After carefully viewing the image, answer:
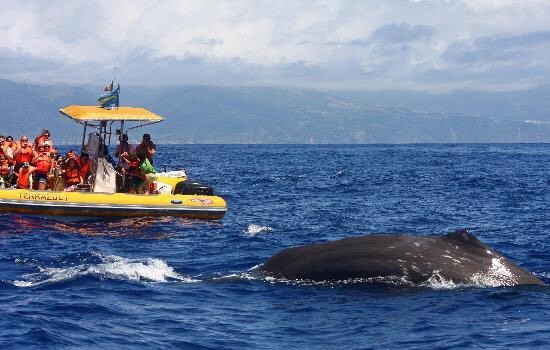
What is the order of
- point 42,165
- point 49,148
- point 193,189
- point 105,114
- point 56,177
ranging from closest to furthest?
point 56,177, point 105,114, point 42,165, point 49,148, point 193,189

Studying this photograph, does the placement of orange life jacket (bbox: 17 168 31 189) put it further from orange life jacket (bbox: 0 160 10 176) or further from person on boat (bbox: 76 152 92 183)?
person on boat (bbox: 76 152 92 183)

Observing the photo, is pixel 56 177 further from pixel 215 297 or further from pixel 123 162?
pixel 215 297

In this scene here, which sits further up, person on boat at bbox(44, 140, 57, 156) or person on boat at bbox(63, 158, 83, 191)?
person on boat at bbox(44, 140, 57, 156)

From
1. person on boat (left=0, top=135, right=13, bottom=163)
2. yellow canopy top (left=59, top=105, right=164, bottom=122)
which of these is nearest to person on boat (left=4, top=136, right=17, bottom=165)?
person on boat (left=0, top=135, right=13, bottom=163)

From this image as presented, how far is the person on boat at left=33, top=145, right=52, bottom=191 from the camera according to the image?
27.1 m

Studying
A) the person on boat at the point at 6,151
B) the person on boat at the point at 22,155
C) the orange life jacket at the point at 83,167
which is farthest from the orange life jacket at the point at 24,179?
→ the orange life jacket at the point at 83,167

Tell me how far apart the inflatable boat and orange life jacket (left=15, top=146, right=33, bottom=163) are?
176 cm

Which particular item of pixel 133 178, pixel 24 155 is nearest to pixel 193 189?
pixel 133 178

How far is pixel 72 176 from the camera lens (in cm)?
2720

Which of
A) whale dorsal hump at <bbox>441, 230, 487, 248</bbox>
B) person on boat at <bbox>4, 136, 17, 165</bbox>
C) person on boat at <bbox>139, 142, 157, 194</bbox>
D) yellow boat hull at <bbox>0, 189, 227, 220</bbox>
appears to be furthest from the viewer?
person on boat at <bbox>4, 136, 17, 165</bbox>

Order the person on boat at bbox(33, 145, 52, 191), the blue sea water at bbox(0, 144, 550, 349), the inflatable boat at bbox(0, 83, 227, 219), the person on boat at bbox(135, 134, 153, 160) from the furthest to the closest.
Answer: the person on boat at bbox(33, 145, 52, 191) → the person on boat at bbox(135, 134, 153, 160) → the inflatable boat at bbox(0, 83, 227, 219) → the blue sea water at bbox(0, 144, 550, 349)

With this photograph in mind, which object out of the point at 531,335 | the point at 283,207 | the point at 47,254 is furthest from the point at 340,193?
the point at 531,335

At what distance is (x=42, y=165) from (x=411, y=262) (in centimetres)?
1677

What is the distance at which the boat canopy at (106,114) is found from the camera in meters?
26.5
